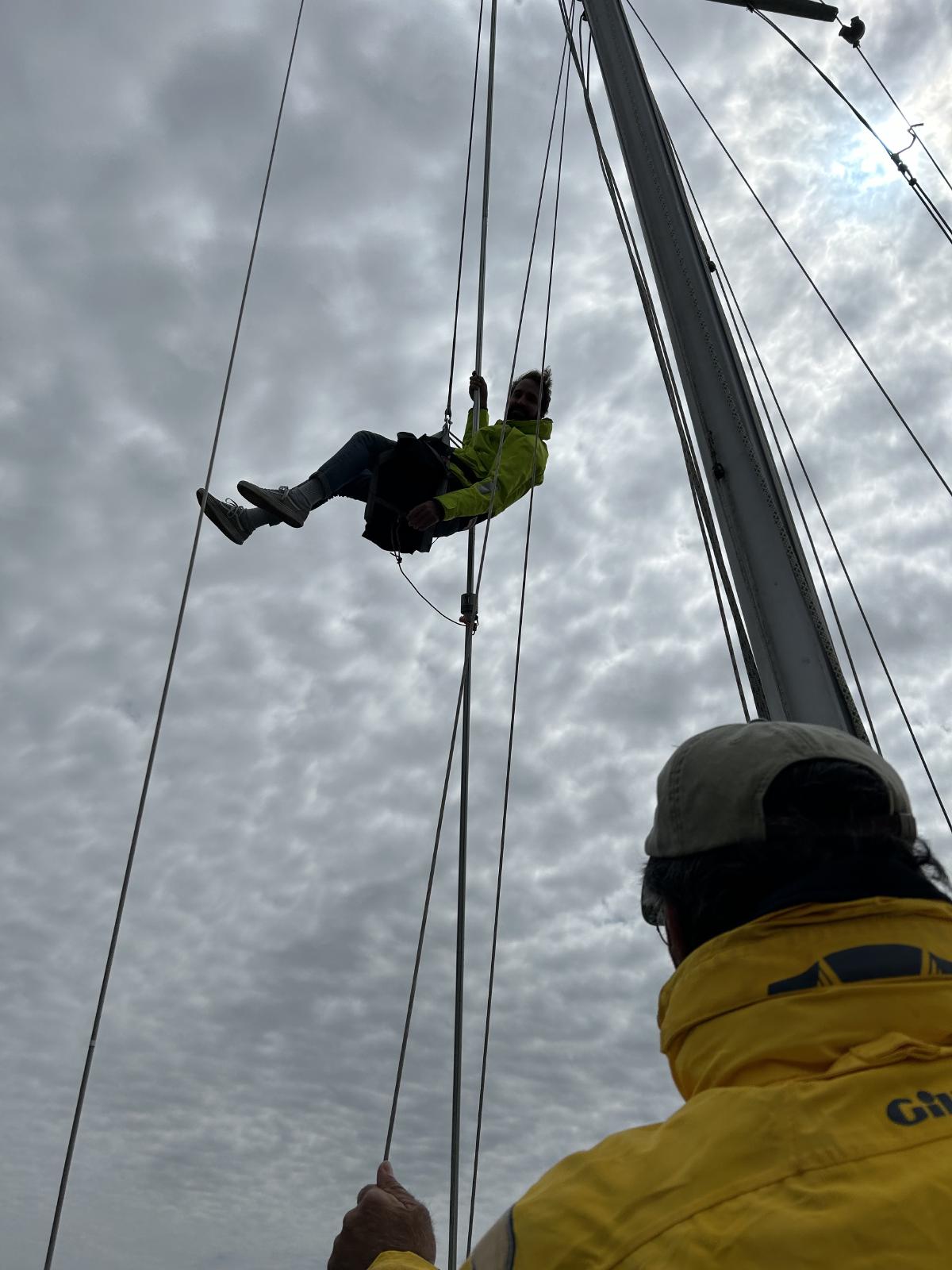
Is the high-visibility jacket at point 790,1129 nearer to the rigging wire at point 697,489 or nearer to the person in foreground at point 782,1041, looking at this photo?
the person in foreground at point 782,1041

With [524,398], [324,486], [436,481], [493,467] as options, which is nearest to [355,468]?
[324,486]

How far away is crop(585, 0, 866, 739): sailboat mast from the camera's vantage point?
10.4ft

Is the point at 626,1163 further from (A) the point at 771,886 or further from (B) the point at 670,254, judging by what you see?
(B) the point at 670,254

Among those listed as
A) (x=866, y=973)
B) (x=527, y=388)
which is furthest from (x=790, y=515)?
(x=527, y=388)

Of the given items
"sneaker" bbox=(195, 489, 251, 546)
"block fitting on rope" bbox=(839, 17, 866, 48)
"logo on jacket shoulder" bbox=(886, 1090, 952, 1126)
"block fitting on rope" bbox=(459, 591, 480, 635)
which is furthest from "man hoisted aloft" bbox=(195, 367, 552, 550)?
"logo on jacket shoulder" bbox=(886, 1090, 952, 1126)

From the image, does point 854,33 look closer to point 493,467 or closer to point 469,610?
point 493,467

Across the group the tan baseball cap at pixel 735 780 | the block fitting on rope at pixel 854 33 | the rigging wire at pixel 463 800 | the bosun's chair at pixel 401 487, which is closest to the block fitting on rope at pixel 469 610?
the rigging wire at pixel 463 800

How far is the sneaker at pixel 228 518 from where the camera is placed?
577cm

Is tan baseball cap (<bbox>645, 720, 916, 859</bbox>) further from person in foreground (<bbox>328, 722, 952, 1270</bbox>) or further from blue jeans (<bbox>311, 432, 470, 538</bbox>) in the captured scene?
blue jeans (<bbox>311, 432, 470, 538</bbox>)

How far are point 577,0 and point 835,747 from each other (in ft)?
21.3

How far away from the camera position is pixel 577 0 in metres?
6.40

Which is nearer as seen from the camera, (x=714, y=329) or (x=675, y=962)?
(x=675, y=962)

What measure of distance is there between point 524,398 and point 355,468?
1262 millimetres

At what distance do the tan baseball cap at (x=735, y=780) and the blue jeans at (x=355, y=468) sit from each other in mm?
4865
